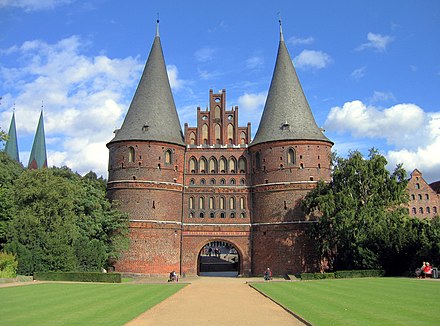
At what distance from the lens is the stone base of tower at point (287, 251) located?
→ 4434 centimetres

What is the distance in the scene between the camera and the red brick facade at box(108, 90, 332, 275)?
44.9 meters

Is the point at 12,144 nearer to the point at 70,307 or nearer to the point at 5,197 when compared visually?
the point at 5,197

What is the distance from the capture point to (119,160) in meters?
47.1

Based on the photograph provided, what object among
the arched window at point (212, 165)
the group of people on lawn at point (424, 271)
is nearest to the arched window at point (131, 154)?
the arched window at point (212, 165)

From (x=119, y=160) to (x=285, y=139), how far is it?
55.5 ft

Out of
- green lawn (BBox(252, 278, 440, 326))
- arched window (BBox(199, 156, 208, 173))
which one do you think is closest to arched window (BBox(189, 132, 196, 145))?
arched window (BBox(199, 156, 208, 173))

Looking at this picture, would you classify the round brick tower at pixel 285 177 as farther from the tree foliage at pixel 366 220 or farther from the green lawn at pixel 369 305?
the green lawn at pixel 369 305

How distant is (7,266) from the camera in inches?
1298

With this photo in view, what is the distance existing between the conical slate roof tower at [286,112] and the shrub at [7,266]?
25.3m

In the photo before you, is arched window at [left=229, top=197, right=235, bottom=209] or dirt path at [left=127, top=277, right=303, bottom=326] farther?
arched window at [left=229, top=197, right=235, bottom=209]

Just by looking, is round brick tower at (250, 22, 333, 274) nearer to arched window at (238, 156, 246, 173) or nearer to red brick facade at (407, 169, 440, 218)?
arched window at (238, 156, 246, 173)

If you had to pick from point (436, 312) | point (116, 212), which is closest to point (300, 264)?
point (116, 212)

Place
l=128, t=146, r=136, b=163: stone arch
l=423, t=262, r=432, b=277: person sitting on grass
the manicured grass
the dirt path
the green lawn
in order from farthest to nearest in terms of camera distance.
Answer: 1. l=128, t=146, r=136, b=163: stone arch
2. l=423, t=262, r=432, b=277: person sitting on grass
3. the dirt path
4. the manicured grass
5. the green lawn

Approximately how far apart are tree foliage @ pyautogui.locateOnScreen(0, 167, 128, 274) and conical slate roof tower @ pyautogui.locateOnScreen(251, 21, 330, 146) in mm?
17023
